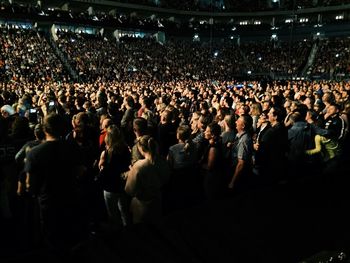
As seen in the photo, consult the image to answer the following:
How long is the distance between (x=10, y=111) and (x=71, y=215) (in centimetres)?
461

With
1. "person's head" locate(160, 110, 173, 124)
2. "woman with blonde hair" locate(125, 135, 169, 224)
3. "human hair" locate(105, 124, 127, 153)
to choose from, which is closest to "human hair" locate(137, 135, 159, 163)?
"woman with blonde hair" locate(125, 135, 169, 224)

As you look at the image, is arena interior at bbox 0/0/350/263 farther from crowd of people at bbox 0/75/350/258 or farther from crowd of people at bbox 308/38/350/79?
crowd of people at bbox 308/38/350/79

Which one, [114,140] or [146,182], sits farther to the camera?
[114,140]

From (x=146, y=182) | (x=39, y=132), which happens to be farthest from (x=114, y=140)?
(x=39, y=132)

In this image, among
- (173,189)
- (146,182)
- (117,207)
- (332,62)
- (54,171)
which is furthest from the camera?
(332,62)

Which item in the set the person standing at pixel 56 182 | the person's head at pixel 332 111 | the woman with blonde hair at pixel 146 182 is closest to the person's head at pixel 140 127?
the woman with blonde hair at pixel 146 182

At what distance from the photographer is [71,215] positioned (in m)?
3.86

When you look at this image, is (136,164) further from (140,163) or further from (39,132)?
(39,132)

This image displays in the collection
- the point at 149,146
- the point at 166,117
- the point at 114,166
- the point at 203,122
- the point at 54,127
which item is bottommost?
the point at 114,166

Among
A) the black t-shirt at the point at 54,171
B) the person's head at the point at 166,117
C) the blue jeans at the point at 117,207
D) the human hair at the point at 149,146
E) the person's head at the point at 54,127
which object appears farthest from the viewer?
the person's head at the point at 166,117

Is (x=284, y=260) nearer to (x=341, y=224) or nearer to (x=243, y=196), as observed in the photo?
(x=243, y=196)

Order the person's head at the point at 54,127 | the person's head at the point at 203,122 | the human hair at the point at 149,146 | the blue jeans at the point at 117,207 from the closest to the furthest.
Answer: the person's head at the point at 54,127 → the human hair at the point at 149,146 → the blue jeans at the point at 117,207 → the person's head at the point at 203,122

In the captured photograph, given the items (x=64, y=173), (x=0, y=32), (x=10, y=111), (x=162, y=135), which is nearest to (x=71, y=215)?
(x=64, y=173)

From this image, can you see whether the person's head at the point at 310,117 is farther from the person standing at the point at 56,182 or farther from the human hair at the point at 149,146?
the person standing at the point at 56,182
